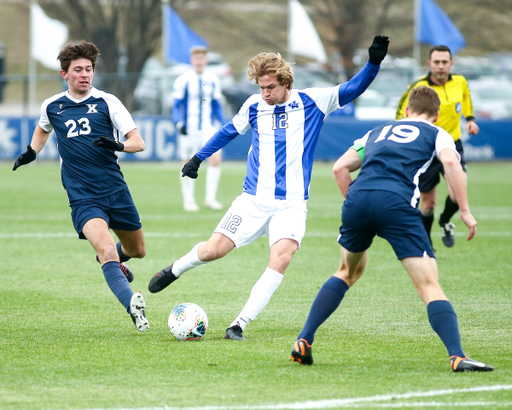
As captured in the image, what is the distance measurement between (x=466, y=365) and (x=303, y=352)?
0.94 meters

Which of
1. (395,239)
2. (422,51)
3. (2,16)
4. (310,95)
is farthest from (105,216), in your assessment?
(2,16)

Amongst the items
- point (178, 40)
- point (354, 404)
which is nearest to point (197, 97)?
point (354, 404)

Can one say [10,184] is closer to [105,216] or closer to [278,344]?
[105,216]

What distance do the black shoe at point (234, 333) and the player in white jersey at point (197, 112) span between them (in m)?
8.35

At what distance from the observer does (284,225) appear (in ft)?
18.9

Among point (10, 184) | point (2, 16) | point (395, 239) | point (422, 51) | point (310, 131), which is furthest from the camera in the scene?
point (2, 16)

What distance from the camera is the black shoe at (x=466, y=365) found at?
4.53 meters

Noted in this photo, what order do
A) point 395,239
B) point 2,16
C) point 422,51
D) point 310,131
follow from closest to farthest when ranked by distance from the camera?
point 395,239 < point 310,131 < point 422,51 < point 2,16

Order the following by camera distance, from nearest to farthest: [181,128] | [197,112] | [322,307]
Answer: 1. [322,307]
2. [181,128]
3. [197,112]

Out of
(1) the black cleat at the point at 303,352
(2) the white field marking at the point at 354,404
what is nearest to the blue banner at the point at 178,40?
(1) the black cleat at the point at 303,352

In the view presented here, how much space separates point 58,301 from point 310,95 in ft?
9.40

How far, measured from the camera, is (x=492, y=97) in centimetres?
2706

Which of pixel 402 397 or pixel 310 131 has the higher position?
pixel 310 131

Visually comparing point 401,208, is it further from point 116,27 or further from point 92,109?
point 116,27
